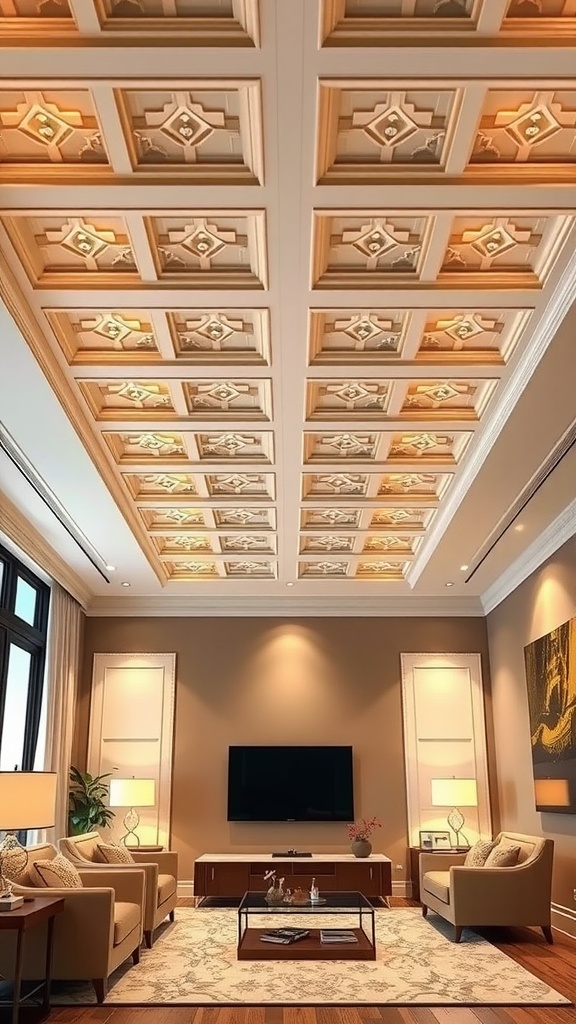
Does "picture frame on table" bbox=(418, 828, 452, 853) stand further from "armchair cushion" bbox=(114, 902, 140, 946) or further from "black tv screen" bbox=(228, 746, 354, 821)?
"armchair cushion" bbox=(114, 902, 140, 946)

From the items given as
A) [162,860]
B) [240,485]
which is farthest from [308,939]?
[240,485]

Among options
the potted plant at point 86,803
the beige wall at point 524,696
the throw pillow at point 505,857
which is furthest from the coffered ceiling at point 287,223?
the potted plant at point 86,803

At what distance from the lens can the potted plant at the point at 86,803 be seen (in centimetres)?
918

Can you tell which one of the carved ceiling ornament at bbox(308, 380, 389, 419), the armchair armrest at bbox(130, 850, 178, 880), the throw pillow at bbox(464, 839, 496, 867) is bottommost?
the armchair armrest at bbox(130, 850, 178, 880)

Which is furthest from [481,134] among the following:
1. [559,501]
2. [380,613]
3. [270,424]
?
[380,613]

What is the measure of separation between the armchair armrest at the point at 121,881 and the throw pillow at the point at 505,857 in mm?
2797

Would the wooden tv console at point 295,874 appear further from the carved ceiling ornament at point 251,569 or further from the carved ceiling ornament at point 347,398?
the carved ceiling ornament at point 347,398

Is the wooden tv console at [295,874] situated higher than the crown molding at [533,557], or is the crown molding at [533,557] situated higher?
the crown molding at [533,557]

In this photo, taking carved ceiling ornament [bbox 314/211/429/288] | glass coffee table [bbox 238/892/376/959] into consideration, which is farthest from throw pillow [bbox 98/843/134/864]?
carved ceiling ornament [bbox 314/211/429/288]

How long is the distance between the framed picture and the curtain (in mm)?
3817

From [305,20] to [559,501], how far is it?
4.67 meters

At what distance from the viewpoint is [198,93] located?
335cm

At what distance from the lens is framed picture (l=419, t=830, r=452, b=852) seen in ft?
31.0

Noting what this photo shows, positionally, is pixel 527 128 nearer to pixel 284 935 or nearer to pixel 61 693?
pixel 284 935
